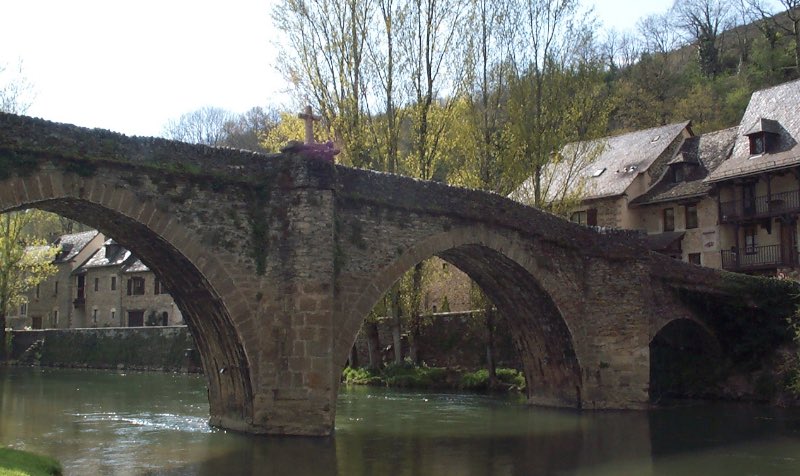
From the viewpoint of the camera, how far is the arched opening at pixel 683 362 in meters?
23.9

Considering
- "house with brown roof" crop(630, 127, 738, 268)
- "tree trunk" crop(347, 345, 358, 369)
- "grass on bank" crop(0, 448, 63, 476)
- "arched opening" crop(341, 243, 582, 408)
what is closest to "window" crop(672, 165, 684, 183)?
"house with brown roof" crop(630, 127, 738, 268)

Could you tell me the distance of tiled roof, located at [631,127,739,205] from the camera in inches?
1321

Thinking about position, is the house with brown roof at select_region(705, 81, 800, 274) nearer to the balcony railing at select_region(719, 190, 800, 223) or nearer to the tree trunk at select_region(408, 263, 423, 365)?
the balcony railing at select_region(719, 190, 800, 223)

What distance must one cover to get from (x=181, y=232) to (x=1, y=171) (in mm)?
2968

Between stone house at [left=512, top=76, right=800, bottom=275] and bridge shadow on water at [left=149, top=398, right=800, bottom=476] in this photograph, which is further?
stone house at [left=512, top=76, right=800, bottom=275]

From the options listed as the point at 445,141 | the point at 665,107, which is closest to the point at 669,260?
the point at 445,141

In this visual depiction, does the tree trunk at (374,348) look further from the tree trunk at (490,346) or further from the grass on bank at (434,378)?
the tree trunk at (490,346)

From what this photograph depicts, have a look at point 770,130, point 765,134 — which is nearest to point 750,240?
point 765,134

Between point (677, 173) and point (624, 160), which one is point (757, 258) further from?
point (624, 160)

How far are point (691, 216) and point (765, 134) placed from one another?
4606mm

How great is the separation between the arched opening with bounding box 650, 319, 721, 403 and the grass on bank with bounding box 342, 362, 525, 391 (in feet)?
13.1

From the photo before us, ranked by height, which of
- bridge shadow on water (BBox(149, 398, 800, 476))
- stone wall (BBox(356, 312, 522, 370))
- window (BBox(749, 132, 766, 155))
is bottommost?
bridge shadow on water (BBox(149, 398, 800, 476))

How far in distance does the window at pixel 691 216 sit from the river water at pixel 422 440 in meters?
13.6

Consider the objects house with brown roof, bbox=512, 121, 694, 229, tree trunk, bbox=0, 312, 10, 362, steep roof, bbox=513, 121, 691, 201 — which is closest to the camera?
house with brown roof, bbox=512, 121, 694, 229
